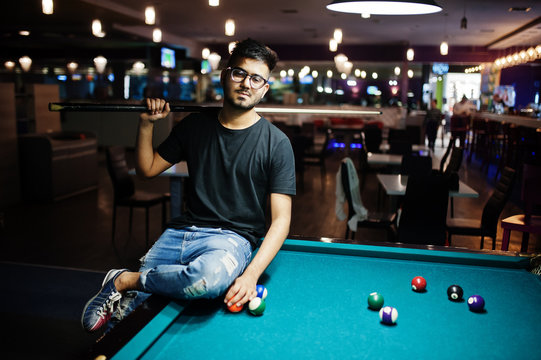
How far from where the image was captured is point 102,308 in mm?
1882

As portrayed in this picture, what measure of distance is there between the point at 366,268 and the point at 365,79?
1965 cm

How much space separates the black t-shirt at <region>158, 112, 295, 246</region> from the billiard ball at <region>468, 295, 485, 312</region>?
82cm

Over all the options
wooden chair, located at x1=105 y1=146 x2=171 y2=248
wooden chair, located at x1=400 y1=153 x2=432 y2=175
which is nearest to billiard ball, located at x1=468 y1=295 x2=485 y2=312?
wooden chair, located at x1=105 y1=146 x2=171 y2=248

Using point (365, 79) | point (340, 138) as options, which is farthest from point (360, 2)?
point (365, 79)

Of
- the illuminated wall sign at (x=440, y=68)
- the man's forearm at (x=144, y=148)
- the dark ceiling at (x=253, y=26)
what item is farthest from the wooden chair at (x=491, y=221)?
the illuminated wall sign at (x=440, y=68)

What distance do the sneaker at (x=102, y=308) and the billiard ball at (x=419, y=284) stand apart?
41.3 inches

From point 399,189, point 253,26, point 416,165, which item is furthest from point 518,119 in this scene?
point 399,189

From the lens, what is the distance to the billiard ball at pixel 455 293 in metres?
1.78

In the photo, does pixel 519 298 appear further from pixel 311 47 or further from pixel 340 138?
pixel 311 47

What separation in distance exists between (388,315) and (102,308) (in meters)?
1.00

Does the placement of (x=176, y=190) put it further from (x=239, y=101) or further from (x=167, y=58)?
(x=167, y=58)

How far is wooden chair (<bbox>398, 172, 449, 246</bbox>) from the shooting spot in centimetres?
386

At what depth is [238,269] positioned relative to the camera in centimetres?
186

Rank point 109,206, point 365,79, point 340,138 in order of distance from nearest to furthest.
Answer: point 109,206
point 340,138
point 365,79
